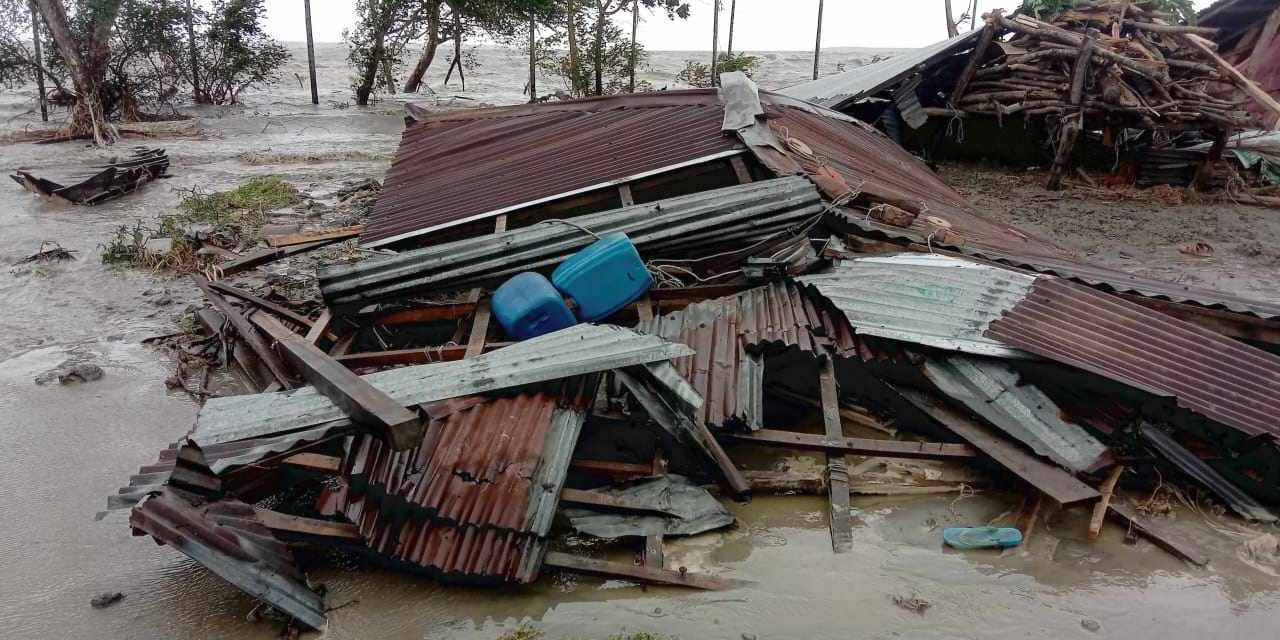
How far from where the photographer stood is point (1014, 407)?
185 inches

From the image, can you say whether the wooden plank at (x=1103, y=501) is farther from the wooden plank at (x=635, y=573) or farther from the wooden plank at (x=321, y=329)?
the wooden plank at (x=321, y=329)

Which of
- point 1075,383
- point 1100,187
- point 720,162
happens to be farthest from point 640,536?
point 1100,187

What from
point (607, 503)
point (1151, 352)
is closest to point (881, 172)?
point (1151, 352)

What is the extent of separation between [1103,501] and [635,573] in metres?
2.67

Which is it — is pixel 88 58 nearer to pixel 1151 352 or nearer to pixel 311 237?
pixel 311 237

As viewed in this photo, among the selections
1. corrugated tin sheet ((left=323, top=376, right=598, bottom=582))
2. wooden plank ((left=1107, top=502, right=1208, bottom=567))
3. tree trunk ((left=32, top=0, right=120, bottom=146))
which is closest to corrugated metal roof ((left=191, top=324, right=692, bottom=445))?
corrugated tin sheet ((left=323, top=376, right=598, bottom=582))

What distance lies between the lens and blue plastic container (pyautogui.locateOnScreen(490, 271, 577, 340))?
5.35m

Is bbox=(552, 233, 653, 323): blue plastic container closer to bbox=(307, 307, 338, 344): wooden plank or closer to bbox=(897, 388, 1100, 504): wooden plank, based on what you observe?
bbox=(307, 307, 338, 344): wooden plank

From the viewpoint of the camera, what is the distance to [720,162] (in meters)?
7.15

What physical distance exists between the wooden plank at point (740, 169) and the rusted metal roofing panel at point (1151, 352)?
265 centimetres

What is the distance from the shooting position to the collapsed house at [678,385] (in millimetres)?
3979

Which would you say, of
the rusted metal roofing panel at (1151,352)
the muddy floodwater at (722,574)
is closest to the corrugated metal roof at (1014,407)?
the rusted metal roofing panel at (1151,352)

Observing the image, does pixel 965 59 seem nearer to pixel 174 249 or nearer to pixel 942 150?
pixel 942 150

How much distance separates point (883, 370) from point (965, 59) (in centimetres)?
1131
